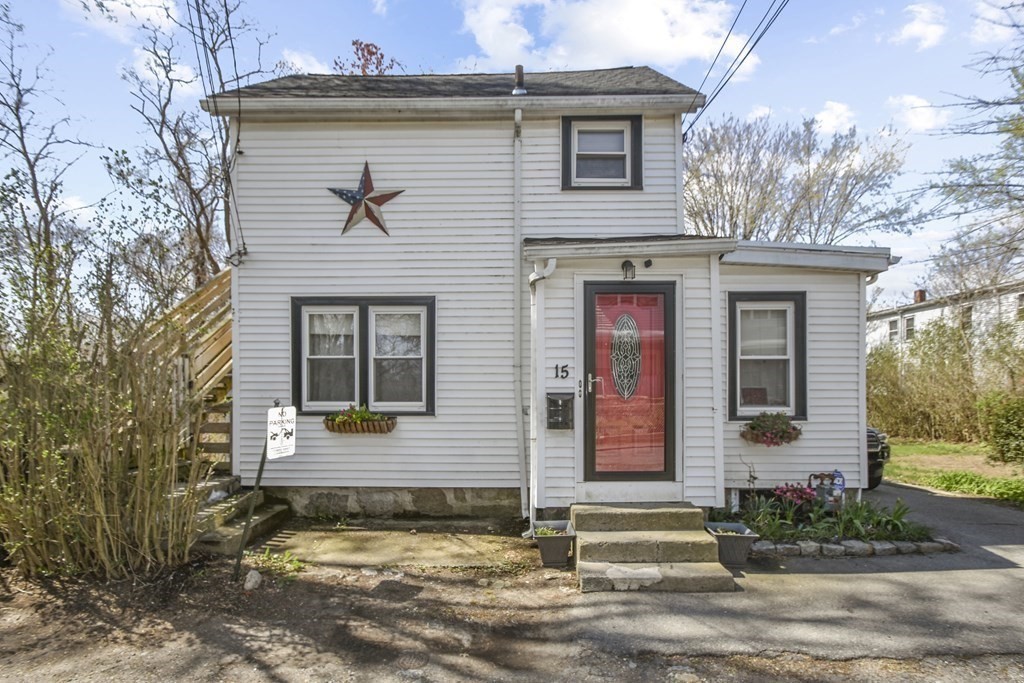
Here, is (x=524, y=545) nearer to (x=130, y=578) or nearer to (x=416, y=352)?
(x=416, y=352)

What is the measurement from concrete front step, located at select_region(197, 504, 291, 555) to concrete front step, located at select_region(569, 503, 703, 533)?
3.24 meters

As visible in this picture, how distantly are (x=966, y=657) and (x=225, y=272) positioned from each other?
28.3 feet

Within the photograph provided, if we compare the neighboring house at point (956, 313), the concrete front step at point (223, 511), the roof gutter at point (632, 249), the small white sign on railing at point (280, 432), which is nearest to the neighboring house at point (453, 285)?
the concrete front step at point (223, 511)

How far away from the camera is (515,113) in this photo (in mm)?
6504

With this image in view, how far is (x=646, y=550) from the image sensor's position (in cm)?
475

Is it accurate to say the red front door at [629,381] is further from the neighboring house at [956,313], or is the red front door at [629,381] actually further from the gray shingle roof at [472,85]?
the neighboring house at [956,313]

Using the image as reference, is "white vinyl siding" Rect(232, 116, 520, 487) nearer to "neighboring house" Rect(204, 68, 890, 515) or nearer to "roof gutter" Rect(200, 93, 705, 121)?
"neighboring house" Rect(204, 68, 890, 515)

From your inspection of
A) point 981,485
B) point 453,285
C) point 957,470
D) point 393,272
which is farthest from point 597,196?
point 957,470

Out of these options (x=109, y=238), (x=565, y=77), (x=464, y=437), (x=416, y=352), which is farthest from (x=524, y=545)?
(x=565, y=77)

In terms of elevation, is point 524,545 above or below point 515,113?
below

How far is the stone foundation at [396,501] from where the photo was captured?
21.4 ft

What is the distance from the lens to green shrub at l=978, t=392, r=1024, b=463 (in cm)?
1002

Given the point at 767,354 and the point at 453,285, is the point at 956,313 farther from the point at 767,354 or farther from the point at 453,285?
the point at 453,285

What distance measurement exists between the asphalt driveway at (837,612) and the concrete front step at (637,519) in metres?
0.63
